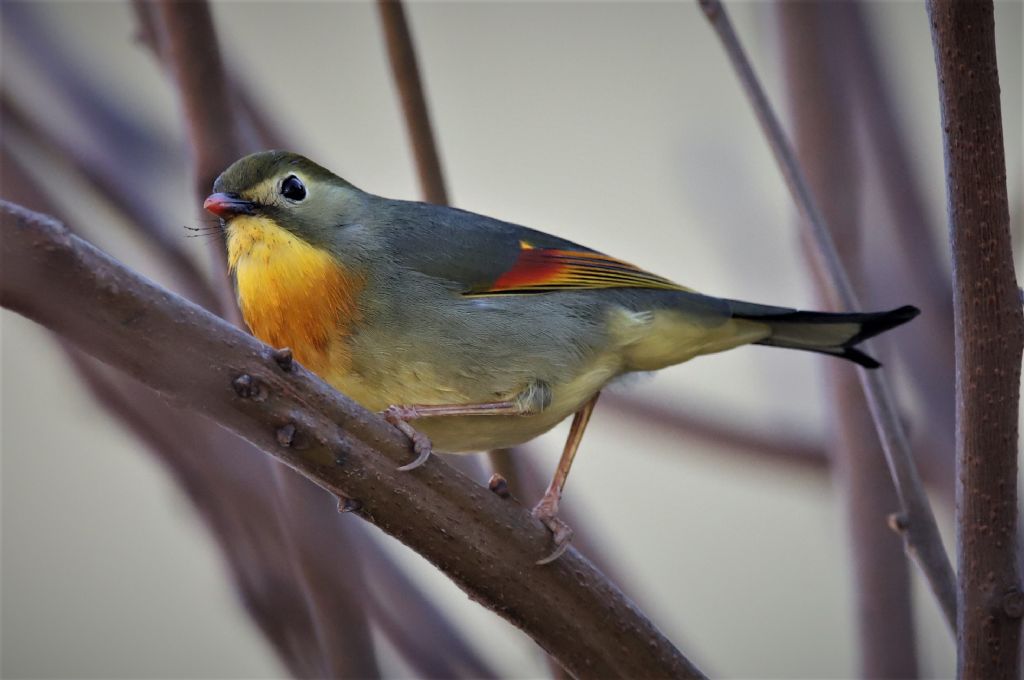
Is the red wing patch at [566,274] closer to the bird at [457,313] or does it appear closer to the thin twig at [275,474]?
the bird at [457,313]

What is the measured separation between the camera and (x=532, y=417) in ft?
8.73

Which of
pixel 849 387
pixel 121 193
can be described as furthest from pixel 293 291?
pixel 849 387

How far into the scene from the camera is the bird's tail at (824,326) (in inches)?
99.0

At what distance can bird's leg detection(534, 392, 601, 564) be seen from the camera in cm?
211

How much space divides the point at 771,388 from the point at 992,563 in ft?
6.86

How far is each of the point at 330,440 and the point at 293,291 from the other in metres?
0.84

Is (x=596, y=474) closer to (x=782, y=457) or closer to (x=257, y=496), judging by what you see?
(x=782, y=457)

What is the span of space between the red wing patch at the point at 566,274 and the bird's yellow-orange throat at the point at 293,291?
0.38 m

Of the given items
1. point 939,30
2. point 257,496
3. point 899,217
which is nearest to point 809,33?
point 899,217

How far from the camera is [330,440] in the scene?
1.78 m

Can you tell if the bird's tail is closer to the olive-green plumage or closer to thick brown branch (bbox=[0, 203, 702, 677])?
the olive-green plumage

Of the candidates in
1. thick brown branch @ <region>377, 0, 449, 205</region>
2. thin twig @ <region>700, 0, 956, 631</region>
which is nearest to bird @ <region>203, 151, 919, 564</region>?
thin twig @ <region>700, 0, 956, 631</region>

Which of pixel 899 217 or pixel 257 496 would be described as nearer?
pixel 257 496

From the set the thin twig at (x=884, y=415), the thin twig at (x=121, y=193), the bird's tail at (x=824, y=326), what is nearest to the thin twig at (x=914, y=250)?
the bird's tail at (x=824, y=326)
